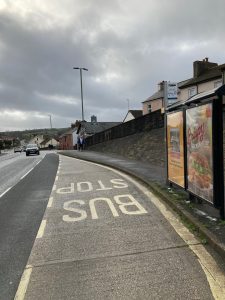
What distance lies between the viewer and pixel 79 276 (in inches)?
208

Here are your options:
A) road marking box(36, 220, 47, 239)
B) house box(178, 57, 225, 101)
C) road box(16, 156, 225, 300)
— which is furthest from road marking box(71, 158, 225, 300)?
house box(178, 57, 225, 101)

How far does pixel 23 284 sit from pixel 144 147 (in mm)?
21442

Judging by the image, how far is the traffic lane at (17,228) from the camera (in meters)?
5.40

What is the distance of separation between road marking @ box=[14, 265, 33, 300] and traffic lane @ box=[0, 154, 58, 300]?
0.05m

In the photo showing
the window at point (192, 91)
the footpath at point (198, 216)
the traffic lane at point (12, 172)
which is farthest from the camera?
the window at point (192, 91)

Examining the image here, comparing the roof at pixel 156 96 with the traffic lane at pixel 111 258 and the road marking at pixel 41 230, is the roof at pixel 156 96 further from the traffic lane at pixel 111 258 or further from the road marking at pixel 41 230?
the road marking at pixel 41 230

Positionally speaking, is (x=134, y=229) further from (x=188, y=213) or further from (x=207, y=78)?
(x=207, y=78)

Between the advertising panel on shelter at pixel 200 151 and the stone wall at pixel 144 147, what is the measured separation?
37.7ft

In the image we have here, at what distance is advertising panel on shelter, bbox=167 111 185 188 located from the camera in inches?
381

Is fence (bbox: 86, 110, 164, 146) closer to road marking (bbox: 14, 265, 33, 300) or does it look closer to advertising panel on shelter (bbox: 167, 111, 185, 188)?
advertising panel on shelter (bbox: 167, 111, 185, 188)

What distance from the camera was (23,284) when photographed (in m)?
5.11

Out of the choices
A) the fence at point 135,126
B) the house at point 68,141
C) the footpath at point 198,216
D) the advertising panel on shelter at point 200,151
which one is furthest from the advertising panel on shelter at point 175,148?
the house at point 68,141

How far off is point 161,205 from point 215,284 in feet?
16.5

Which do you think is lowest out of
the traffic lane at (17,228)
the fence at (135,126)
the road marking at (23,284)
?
the road marking at (23,284)
